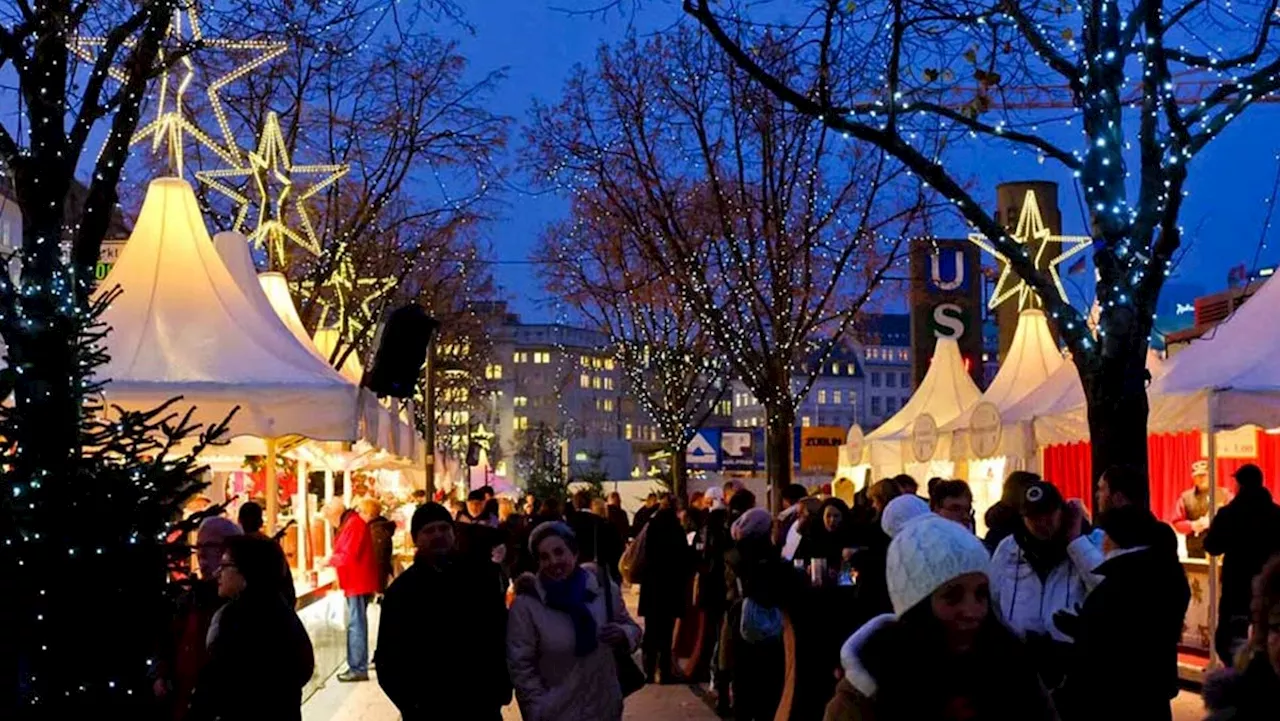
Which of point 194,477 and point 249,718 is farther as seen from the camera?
point 194,477

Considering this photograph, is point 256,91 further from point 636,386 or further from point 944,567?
point 944,567

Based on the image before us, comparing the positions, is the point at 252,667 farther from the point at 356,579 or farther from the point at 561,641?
the point at 356,579

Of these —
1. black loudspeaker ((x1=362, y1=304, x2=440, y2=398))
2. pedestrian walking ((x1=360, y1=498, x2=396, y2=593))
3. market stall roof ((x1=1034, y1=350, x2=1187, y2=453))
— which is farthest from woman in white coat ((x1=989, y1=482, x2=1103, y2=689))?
pedestrian walking ((x1=360, y1=498, x2=396, y2=593))

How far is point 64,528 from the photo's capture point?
7.15 m

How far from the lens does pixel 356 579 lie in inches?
672

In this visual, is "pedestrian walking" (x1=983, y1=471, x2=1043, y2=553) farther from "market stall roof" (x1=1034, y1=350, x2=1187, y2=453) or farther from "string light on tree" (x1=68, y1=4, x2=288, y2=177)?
"market stall roof" (x1=1034, y1=350, x2=1187, y2=453)

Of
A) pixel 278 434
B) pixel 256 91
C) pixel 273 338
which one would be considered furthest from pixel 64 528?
pixel 256 91

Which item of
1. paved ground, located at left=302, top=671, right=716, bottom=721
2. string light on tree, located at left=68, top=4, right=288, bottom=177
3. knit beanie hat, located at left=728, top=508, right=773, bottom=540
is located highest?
string light on tree, located at left=68, top=4, right=288, bottom=177

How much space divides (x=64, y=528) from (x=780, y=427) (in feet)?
68.6

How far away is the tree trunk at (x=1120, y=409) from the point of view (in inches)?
487

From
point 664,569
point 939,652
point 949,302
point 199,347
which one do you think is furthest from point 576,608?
point 949,302

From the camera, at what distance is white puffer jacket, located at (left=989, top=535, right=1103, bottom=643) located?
703 cm

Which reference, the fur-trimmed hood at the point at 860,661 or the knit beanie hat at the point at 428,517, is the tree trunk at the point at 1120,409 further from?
the fur-trimmed hood at the point at 860,661

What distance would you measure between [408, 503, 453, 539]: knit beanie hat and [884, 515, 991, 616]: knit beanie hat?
13.7 feet
